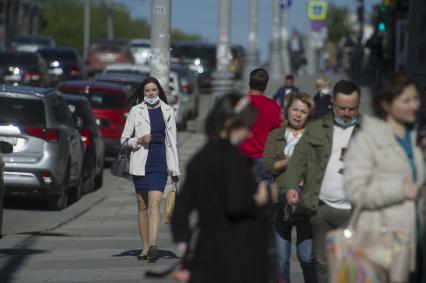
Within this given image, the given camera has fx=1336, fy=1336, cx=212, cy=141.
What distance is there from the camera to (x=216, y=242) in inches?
266

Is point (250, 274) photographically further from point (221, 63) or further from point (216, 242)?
point (221, 63)

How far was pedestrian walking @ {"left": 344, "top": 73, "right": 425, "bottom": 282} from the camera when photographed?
7.25 m

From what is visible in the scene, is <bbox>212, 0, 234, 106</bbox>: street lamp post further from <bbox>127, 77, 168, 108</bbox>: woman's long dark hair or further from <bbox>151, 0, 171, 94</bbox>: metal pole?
<bbox>127, 77, 168, 108</bbox>: woman's long dark hair

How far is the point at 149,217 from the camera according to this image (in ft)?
42.2

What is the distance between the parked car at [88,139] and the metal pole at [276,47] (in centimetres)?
2897

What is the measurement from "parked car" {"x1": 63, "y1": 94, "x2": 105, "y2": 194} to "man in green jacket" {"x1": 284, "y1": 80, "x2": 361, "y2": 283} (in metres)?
11.8

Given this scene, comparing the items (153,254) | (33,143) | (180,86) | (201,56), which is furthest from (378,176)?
(201,56)

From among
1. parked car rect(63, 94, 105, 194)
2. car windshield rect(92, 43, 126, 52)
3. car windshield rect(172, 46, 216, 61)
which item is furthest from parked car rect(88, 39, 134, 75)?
parked car rect(63, 94, 105, 194)

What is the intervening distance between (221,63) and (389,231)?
23.8 m

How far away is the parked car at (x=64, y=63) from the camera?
43750mm

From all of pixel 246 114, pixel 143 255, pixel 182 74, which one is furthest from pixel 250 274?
pixel 182 74

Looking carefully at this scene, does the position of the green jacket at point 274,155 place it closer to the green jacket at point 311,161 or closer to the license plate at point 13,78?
the green jacket at point 311,161

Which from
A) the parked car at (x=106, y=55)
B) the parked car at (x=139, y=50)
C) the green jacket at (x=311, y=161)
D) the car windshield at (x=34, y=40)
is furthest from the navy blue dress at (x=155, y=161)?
the car windshield at (x=34, y=40)

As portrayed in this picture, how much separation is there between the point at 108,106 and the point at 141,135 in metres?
12.9
